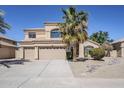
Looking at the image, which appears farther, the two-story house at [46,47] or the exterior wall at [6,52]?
the exterior wall at [6,52]

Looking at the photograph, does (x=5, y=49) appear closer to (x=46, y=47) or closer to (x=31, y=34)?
(x=31, y=34)

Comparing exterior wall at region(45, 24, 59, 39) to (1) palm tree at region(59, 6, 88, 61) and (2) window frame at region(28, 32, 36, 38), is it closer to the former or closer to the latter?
(2) window frame at region(28, 32, 36, 38)

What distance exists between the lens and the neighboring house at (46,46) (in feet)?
109

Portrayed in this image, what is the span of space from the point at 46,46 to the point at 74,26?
8444 mm

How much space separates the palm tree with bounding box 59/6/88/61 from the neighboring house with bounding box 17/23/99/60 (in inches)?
269

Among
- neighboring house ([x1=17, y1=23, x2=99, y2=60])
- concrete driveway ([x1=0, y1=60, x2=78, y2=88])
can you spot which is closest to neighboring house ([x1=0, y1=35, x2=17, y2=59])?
neighboring house ([x1=17, y1=23, x2=99, y2=60])

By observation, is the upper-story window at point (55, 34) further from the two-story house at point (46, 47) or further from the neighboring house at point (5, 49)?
the neighboring house at point (5, 49)

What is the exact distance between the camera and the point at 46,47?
1308 inches

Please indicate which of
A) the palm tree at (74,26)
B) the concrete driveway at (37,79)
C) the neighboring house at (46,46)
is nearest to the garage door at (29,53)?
the neighboring house at (46,46)
